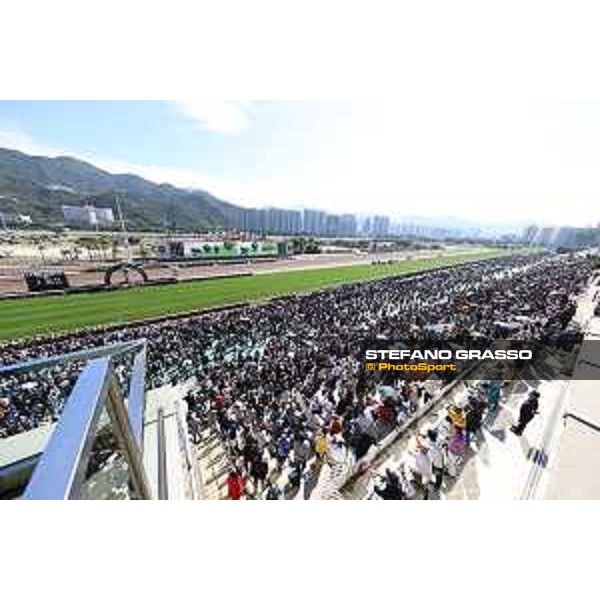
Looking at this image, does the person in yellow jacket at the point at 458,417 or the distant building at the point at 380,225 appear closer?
the person in yellow jacket at the point at 458,417

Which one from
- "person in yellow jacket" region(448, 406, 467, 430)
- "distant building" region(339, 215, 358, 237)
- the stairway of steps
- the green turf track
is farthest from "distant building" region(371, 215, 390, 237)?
the stairway of steps

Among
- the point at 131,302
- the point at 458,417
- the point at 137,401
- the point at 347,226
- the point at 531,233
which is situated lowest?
the point at 531,233

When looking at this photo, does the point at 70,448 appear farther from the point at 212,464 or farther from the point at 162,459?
the point at 212,464

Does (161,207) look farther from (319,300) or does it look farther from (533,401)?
(533,401)

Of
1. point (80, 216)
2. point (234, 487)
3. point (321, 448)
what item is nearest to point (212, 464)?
point (234, 487)

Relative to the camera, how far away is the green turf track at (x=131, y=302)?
1848 centimetres

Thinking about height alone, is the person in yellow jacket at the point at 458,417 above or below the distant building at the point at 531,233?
above

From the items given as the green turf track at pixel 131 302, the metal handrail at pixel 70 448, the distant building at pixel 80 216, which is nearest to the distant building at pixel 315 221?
the distant building at pixel 80 216

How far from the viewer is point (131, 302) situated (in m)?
23.4

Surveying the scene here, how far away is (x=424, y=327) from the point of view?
1406cm

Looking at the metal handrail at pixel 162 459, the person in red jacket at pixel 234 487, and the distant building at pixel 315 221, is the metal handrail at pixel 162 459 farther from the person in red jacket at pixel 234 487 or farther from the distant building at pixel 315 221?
the distant building at pixel 315 221
